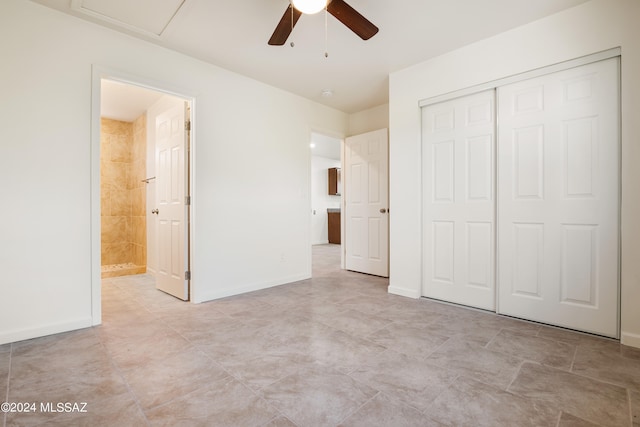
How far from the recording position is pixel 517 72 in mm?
2613

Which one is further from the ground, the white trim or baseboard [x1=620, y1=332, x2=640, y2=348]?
the white trim

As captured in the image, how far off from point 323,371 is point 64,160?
2588 mm

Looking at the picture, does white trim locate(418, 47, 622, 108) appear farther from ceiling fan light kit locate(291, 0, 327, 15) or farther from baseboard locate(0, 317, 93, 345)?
baseboard locate(0, 317, 93, 345)

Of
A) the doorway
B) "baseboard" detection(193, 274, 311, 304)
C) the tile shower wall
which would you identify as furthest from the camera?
the doorway

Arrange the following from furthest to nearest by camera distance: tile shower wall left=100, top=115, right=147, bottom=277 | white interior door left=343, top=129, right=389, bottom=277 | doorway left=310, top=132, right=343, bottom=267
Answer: doorway left=310, top=132, right=343, bottom=267 < tile shower wall left=100, top=115, right=147, bottom=277 < white interior door left=343, top=129, right=389, bottom=277

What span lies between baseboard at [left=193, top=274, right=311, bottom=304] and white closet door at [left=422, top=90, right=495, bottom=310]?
68.2 inches

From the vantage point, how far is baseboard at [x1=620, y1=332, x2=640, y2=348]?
2.09 meters

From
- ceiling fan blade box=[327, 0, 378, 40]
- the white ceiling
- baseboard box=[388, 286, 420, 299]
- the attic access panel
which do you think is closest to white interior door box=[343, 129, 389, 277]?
baseboard box=[388, 286, 420, 299]

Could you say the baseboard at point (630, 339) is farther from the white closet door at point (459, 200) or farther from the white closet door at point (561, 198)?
the white closet door at point (459, 200)

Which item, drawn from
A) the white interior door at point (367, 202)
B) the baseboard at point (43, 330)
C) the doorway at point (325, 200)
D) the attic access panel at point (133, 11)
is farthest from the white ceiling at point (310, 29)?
the doorway at point (325, 200)

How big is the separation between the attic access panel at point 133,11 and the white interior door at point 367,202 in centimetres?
293

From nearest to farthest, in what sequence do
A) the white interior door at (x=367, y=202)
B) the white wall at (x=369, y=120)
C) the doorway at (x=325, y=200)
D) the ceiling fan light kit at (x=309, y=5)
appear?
the ceiling fan light kit at (x=309, y=5) < the white interior door at (x=367, y=202) < the white wall at (x=369, y=120) < the doorway at (x=325, y=200)

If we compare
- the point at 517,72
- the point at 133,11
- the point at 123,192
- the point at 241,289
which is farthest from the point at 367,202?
the point at 123,192

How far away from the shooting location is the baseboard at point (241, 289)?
3174 mm
